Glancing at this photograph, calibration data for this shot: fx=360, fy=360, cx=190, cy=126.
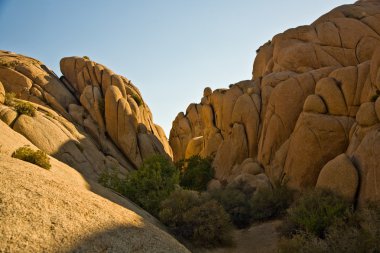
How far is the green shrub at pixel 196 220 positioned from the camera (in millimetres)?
23109

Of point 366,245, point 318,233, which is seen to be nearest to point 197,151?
point 318,233

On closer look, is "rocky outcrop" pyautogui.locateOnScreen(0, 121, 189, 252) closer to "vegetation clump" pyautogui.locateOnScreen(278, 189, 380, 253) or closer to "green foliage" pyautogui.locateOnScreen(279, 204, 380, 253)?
"green foliage" pyautogui.locateOnScreen(279, 204, 380, 253)

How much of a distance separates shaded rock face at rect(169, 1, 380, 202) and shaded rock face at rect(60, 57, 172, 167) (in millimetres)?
10580

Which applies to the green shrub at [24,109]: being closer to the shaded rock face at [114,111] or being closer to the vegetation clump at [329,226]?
the shaded rock face at [114,111]

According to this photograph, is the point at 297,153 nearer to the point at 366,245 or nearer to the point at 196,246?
the point at 196,246

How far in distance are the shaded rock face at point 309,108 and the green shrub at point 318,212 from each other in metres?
1.79

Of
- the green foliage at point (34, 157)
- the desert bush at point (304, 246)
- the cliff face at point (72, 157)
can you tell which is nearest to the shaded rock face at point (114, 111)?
the cliff face at point (72, 157)

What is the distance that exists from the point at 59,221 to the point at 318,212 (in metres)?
16.3

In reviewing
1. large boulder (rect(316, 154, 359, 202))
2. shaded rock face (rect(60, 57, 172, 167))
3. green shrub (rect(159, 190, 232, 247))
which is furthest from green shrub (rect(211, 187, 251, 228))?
shaded rock face (rect(60, 57, 172, 167))

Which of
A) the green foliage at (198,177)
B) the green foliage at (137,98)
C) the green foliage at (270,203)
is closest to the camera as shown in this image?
the green foliage at (270,203)

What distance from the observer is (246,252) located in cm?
2355

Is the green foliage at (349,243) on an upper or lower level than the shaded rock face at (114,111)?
lower

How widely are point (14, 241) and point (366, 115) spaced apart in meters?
25.6

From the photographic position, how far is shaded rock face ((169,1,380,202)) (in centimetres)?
2886
